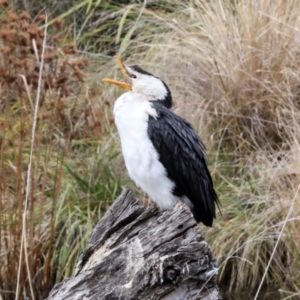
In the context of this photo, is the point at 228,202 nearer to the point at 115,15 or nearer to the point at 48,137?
Answer: the point at 48,137

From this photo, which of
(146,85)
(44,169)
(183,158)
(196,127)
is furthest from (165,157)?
(196,127)

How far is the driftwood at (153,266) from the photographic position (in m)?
2.75

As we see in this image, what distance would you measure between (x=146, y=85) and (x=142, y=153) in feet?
1.23

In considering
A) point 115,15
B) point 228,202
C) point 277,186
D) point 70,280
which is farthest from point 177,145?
point 115,15

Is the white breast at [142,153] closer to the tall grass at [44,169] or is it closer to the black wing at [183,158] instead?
the black wing at [183,158]

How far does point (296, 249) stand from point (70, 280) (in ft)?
→ 6.40

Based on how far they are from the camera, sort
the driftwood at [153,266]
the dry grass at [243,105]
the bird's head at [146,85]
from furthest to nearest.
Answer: the dry grass at [243,105]
the bird's head at [146,85]
the driftwood at [153,266]

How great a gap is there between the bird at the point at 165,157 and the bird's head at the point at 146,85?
0.49 feet

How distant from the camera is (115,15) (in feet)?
24.4

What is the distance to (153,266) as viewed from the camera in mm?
2744

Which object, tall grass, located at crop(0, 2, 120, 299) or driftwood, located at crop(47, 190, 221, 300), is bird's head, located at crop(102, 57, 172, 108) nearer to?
tall grass, located at crop(0, 2, 120, 299)

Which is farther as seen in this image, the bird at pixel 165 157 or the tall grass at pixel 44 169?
the tall grass at pixel 44 169

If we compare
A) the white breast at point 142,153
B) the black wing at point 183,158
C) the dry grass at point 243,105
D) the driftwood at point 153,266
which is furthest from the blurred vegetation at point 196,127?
the driftwood at point 153,266

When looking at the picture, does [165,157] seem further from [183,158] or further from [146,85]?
[146,85]
